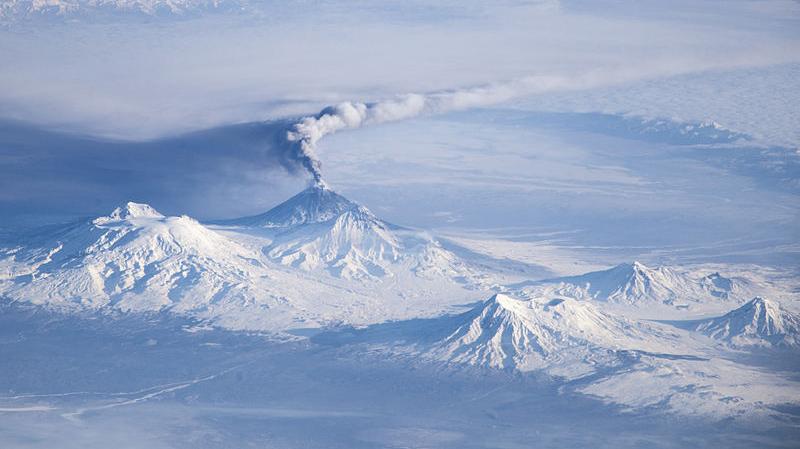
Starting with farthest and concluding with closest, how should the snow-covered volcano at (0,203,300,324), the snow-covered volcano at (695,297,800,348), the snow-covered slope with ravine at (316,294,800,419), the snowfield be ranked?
the snow-covered volcano at (0,203,300,324), the snow-covered volcano at (695,297,800,348), the snowfield, the snow-covered slope with ravine at (316,294,800,419)

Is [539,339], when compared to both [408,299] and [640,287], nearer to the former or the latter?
[408,299]

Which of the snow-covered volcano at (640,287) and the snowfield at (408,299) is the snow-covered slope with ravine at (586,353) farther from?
the snow-covered volcano at (640,287)

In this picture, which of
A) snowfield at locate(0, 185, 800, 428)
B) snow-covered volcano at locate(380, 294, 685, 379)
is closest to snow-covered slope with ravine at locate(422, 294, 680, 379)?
snow-covered volcano at locate(380, 294, 685, 379)

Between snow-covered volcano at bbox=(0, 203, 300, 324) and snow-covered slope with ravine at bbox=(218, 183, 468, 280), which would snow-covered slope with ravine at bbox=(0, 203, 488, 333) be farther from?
snow-covered slope with ravine at bbox=(218, 183, 468, 280)

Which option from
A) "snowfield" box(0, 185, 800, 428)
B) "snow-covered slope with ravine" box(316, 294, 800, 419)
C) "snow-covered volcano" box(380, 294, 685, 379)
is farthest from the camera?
"snow-covered volcano" box(380, 294, 685, 379)

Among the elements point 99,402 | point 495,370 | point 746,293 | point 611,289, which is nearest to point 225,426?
point 99,402

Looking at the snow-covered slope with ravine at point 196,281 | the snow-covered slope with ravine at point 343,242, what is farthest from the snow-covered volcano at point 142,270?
the snow-covered slope with ravine at point 343,242
